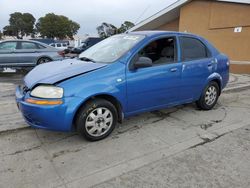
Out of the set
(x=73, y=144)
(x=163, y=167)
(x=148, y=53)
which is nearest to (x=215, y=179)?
(x=163, y=167)

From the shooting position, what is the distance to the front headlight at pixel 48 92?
336 cm

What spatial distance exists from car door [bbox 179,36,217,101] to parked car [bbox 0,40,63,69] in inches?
271

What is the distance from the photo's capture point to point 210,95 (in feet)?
17.6

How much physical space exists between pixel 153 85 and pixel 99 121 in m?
1.11

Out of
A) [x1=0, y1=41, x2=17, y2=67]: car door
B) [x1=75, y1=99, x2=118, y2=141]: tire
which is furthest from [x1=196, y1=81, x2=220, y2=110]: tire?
[x1=0, y1=41, x2=17, y2=67]: car door

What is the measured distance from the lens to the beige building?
11219mm

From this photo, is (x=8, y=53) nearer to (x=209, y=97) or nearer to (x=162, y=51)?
(x=162, y=51)

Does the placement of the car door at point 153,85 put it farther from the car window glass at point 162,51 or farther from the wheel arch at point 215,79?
the wheel arch at point 215,79

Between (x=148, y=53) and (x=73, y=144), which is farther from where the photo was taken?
(x=148, y=53)

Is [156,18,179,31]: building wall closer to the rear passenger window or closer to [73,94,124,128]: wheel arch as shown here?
the rear passenger window

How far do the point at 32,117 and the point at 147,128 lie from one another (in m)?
1.92

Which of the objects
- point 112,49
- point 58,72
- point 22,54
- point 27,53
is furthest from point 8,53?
point 58,72

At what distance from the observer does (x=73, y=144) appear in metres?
3.73

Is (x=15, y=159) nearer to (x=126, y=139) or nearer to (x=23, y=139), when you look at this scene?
(x=23, y=139)
